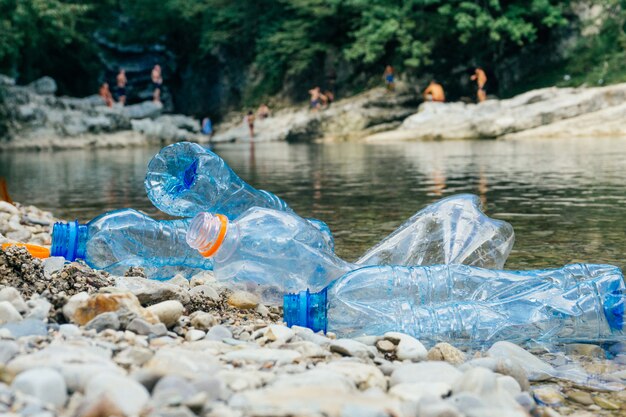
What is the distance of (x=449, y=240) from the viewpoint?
4125mm

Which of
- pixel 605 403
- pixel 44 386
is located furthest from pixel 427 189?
pixel 44 386

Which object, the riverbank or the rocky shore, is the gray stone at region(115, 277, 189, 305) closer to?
the rocky shore

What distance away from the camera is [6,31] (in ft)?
77.6

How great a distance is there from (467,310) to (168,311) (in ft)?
4.00

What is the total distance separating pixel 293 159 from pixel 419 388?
1325 cm

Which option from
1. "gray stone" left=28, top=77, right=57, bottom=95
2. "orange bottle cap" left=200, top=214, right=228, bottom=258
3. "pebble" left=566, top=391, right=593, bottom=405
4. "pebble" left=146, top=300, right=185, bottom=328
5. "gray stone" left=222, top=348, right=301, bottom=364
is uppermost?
"gray stone" left=28, top=77, right=57, bottom=95

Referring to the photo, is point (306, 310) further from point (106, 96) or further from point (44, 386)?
point (106, 96)

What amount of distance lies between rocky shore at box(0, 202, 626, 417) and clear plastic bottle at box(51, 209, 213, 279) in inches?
10.8

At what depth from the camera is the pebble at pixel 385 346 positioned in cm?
280

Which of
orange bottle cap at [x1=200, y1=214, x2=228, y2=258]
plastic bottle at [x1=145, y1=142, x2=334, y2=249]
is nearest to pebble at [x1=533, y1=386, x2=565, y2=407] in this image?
orange bottle cap at [x1=200, y1=214, x2=228, y2=258]

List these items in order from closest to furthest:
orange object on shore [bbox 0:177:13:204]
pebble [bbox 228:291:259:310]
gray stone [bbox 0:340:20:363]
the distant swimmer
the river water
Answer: gray stone [bbox 0:340:20:363] → pebble [bbox 228:291:259:310] → the river water → orange object on shore [bbox 0:177:13:204] → the distant swimmer

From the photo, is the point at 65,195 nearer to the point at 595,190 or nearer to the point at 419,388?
the point at 595,190

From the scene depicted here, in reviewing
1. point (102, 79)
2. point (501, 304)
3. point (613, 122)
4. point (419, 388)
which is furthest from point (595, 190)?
point (102, 79)

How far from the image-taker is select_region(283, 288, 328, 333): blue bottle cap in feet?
9.91
